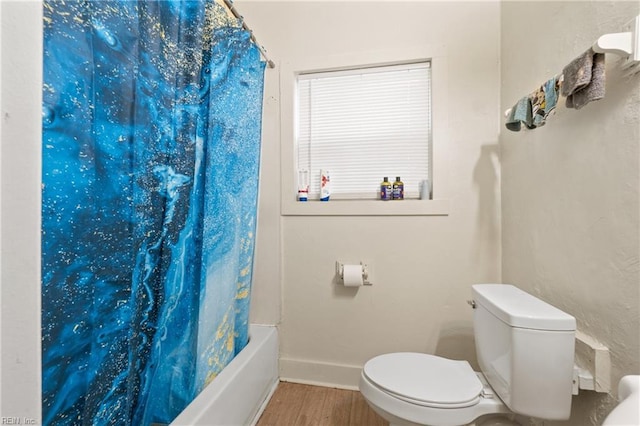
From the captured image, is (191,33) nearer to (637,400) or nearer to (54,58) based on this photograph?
(54,58)

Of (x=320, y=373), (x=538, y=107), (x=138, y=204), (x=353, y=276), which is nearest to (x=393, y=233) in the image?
(x=353, y=276)

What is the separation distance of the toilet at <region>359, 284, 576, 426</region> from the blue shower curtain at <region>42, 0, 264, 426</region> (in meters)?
0.71

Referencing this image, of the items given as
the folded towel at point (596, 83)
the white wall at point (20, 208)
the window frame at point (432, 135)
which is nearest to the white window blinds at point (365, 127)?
the window frame at point (432, 135)

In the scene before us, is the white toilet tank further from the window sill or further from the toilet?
the window sill

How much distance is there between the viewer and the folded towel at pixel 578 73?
751mm

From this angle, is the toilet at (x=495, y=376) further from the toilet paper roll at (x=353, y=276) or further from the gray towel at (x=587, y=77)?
the gray towel at (x=587, y=77)

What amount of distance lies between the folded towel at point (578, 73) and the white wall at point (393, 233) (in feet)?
2.09

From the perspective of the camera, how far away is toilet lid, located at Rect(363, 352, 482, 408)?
92cm

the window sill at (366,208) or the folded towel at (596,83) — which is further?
the window sill at (366,208)

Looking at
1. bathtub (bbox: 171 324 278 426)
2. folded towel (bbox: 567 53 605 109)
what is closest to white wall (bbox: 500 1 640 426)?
folded towel (bbox: 567 53 605 109)

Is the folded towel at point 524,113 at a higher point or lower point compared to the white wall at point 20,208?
higher

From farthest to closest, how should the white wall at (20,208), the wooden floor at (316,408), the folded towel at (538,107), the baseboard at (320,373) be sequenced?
the baseboard at (320,373), the wooden floor at (316,408), the folded towel at (538,107), the white wall at (20,208)

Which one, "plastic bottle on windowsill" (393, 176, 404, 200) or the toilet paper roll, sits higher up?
"plastic bottle on windowsill" (393, 176, 404, 200)

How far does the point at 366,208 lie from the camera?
154 centimetres
